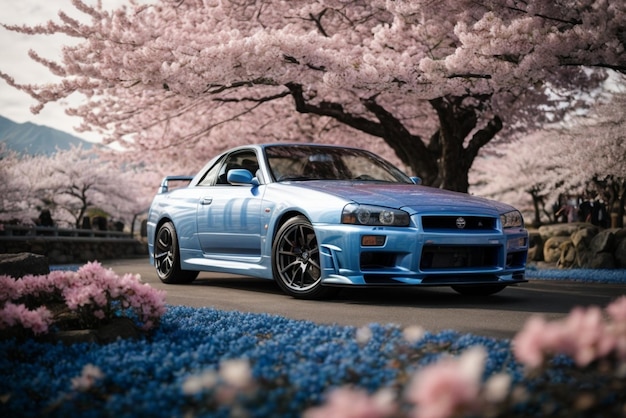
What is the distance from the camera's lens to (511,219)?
7.58 metres

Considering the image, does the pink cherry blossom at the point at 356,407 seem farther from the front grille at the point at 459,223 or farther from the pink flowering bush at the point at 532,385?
the front grille at the point at 459,223

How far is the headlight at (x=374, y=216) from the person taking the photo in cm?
689

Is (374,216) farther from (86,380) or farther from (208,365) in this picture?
(86,380)

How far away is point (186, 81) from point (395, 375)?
1046cm

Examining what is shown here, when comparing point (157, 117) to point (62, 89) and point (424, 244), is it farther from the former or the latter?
point (424, 244)

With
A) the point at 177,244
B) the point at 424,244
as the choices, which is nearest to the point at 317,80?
the point at 177,244

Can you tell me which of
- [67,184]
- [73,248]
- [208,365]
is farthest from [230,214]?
[67,184]

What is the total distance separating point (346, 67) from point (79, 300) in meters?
8.48

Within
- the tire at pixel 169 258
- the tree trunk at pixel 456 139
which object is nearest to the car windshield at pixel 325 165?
the tire at pixel 169 258

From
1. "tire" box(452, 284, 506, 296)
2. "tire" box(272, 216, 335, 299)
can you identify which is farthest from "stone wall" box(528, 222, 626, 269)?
"tire" box(272, 216, 335, 299)

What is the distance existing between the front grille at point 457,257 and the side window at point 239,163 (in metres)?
2.58

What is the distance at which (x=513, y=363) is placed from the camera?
4004 millimetres

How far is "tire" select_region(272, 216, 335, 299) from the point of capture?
24.0ft

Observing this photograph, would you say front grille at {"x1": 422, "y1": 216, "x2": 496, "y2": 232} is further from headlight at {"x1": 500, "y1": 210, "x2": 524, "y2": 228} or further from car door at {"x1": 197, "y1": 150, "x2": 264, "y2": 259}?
car door at {"x1": 197, "y1": 150, "x2": 264, "y2": 259}
